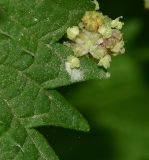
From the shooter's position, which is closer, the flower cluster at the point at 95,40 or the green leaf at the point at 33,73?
the green leaf at the point at 33,73

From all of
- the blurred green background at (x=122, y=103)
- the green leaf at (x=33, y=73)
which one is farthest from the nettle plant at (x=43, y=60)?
the blurred green background at (x=122, y=103)

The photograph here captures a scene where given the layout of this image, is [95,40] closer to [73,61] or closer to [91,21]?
[91,21]

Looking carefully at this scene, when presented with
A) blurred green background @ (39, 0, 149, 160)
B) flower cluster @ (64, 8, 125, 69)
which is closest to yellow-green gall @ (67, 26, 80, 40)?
flower cluster @ (64, 8, 125, 69)

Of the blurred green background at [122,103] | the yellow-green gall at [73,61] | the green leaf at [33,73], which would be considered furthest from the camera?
the blurred green background at [122,103]

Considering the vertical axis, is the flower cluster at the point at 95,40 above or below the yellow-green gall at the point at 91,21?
below

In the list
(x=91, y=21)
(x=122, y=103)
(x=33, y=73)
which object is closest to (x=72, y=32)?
(x=91, y=21)

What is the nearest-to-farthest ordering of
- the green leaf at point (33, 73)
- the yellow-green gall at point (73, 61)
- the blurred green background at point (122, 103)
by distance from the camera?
the green leaf at point (33, 73)
the yellow-green gall at point (73, 61)
the blurred green background at point (122, 103)

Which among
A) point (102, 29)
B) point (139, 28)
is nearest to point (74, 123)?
point (102, 29)

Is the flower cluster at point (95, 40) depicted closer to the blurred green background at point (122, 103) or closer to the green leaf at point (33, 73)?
the green leaf at point (33, 73)
